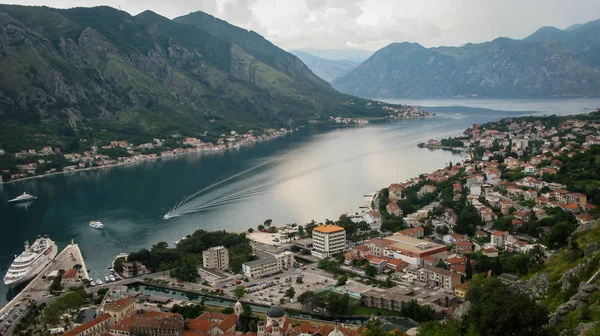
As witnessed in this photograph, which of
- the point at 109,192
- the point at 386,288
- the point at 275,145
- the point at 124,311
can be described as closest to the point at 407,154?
the point at 275,145

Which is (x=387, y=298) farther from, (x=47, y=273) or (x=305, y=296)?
(x=47, y=273)

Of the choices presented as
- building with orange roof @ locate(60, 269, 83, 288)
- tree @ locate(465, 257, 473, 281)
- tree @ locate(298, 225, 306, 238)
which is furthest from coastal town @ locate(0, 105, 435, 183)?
tree @ locate(465, 257, 473, 281)

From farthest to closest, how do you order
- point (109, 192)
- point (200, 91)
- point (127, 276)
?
point (200, 91) → point (109, 192) → point (127, 276)

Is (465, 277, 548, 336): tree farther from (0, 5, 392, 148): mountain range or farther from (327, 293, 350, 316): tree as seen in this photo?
(0, 5, 392, 148): mountain range

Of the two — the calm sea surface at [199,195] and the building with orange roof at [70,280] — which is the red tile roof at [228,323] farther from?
the calm sea surface at [199,195]

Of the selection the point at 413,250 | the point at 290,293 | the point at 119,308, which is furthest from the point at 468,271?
the point at 119,308

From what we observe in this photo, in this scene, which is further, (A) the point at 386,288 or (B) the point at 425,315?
(A) the point at 386,288

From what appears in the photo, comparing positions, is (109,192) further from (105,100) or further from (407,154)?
(105,100)
